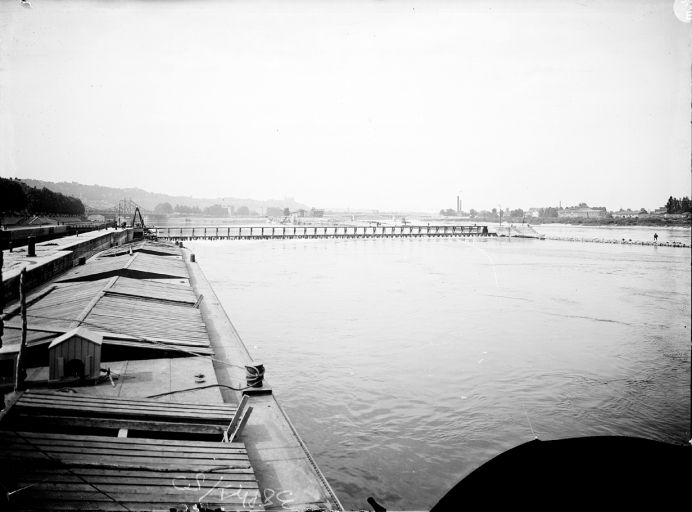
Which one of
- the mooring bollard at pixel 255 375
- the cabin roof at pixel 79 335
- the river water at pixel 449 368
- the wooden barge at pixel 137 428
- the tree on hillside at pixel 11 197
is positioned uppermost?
the tree on hillside at pixel 11 197

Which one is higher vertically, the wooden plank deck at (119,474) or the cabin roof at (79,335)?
the cabin roof at (79,335)

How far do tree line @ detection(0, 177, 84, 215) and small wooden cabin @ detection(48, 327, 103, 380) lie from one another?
4718cm

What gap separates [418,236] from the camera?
4257 inches

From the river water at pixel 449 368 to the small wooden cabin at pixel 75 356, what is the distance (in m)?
4.66

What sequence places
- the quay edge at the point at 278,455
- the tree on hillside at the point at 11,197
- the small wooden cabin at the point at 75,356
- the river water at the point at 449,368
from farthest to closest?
the tree on hillside at the point at 11,197 < the river water at the point at 449,368 < the small wooden cabin at the point at 75,356 < the quay edge at the point at 278,455

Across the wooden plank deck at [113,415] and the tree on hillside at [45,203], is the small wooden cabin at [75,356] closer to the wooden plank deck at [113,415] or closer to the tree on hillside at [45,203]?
the wooden plank deck at [113,415]

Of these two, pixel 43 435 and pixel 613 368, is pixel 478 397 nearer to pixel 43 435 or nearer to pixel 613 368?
pixel 613 368

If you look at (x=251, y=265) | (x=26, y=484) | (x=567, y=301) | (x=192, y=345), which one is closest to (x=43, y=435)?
(x=26, y=484)

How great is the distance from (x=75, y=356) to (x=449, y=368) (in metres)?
10.6

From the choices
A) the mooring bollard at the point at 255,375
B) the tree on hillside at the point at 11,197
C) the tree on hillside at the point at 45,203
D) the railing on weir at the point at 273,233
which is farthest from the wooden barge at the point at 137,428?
the tree on hillside at the point at 45,203

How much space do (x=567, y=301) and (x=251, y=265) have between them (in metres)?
28.0

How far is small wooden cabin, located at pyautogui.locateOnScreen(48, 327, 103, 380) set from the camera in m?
8.40

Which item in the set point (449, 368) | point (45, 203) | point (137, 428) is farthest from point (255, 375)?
point (45, 203)

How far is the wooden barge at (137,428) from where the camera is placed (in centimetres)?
493
